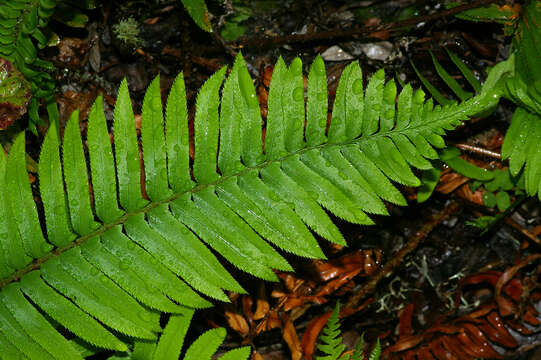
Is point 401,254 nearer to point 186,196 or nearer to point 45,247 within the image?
point 186,196

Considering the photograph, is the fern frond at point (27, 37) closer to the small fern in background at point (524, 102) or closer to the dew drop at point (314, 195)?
the dew drop at point (314, 195)

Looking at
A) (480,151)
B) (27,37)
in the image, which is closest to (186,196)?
(27,37)

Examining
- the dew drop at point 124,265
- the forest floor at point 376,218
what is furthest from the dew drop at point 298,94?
the dew drop at point 124,265

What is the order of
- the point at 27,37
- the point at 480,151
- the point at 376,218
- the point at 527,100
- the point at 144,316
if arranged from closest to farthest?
the point at 144,316
the point at 27,37
the point at 527,100
the point at 480,151
the point at 376,218

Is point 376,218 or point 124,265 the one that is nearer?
point 124,265

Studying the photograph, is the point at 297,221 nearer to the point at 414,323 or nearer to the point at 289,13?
the point at 414,323

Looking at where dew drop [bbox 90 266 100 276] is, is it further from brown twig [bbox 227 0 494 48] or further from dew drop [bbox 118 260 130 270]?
brown twig [bbox 227 0 494 48]

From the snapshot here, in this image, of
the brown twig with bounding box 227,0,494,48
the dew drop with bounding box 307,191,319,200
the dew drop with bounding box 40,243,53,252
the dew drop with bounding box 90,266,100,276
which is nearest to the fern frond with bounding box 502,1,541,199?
the brown twig with bounding box 227,0,494,48
